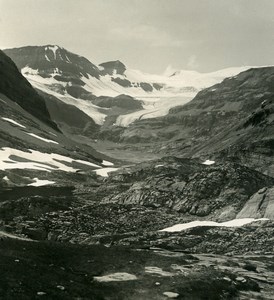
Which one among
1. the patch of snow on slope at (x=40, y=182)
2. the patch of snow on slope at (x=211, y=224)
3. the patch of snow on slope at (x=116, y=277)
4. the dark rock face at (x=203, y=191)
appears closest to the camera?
the patch of snow on slope at (x=116, y=277)

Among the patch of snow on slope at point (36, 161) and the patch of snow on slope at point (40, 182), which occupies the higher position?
the patch of snow on slope at point (36, 161)

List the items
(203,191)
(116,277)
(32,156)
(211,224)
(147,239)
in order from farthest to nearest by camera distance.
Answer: (32,156) < (203,191) < (211,224) < (147,239) < (116,277)

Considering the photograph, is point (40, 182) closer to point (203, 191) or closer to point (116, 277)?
point (203, 191)

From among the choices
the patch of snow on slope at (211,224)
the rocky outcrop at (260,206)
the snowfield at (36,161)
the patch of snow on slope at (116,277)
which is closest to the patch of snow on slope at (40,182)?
the snowfield at (36,161)

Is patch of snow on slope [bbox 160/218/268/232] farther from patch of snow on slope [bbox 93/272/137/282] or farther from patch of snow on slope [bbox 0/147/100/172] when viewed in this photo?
patch of snow on slope [bbox 0/147/100/172]

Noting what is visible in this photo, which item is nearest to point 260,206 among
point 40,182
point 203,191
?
point 203,191

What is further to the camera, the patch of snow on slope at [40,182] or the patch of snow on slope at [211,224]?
the patch of snow on slope at [40,182]

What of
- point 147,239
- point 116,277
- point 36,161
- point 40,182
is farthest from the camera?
point 36,161

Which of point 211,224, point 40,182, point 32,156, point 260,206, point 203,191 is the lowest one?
point 40,182

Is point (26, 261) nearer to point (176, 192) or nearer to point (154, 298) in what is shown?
Result: point (154, 298)

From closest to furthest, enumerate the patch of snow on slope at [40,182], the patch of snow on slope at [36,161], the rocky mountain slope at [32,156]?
the patch of snow on slope at [40,182] → the rocky mountain slope at [32,156] → the patch of snow on slope at [36,161]

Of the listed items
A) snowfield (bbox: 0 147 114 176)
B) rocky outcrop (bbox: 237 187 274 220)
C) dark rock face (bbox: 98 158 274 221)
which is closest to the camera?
rocky outcrop (bbox: 237 187 274 220)

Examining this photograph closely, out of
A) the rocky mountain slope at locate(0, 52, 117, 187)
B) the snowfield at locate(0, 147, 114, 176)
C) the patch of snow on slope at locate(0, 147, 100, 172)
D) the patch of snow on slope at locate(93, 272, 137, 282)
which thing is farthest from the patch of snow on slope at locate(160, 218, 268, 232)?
the patch of snow on slope at locate(0, 147, 100, 172)

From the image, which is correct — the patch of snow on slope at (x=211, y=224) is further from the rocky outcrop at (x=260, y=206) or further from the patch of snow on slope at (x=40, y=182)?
the patch of snow on slope at (x=40, y=182)
